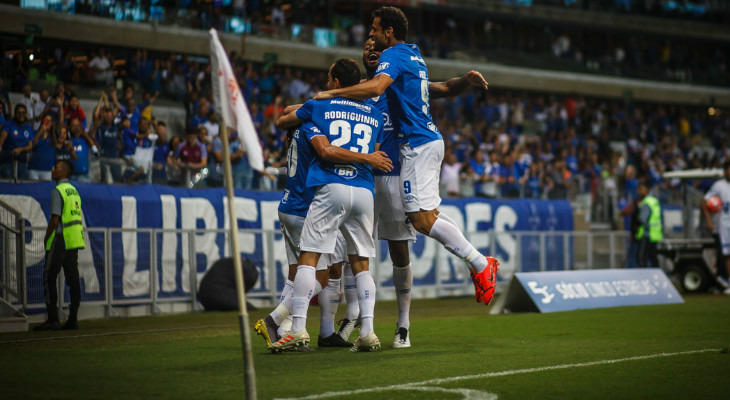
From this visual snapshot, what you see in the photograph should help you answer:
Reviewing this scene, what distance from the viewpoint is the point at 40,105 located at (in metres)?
18.8

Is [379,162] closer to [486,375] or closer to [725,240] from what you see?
[486,375]

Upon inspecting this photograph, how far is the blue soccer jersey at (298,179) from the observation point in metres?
8.87

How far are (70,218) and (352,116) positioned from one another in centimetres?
619

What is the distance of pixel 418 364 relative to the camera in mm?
7375

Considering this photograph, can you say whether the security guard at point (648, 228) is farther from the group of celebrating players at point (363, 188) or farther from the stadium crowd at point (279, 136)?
the group of celebrating players at point (363, 188)

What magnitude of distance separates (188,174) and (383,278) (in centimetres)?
458

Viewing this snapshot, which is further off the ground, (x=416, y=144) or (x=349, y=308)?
(x=416, y=144)

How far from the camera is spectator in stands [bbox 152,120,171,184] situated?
17.5 meters

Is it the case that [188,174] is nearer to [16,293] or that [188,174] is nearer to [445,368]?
[16,293]

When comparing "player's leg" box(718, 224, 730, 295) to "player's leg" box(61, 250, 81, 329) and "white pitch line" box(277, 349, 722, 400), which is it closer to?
"white pitch line" box(277, 349, 722, 400)

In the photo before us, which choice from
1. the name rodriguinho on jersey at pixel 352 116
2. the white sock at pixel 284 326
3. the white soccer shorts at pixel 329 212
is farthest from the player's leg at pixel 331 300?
the name rodriguinho on jersey at pixel 352 116

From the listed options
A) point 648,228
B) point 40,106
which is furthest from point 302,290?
point 648,228

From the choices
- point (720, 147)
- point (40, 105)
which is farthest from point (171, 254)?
point (720, 147)

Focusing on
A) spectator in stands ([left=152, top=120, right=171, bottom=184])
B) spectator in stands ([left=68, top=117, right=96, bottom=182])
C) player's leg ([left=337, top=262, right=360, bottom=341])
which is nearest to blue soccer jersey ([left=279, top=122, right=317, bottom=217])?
player's leg ([left=337, top=262, right=360, bottom=341])
